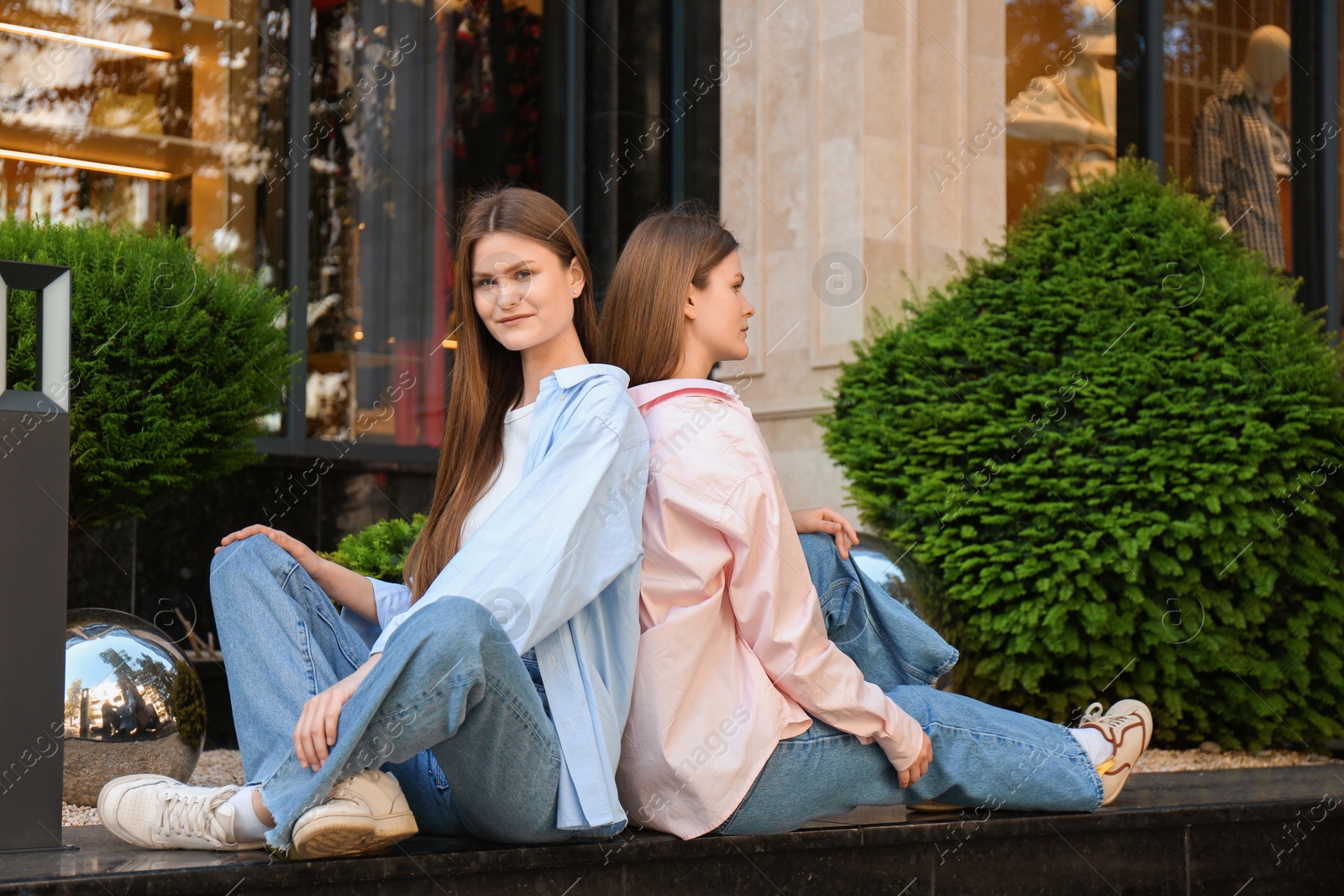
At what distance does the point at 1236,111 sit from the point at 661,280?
7911 mm

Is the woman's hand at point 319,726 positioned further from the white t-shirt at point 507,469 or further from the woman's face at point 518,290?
the woman's face at point 518,290

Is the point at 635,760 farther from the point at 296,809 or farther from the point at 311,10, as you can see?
the point at 311,10

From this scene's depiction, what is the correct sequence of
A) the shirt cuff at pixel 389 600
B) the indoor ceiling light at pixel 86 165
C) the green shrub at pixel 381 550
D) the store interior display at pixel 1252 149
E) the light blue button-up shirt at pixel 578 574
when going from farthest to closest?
the store interior display at pixel 1252 149, the indoor ceiling light at pixel 86 165, the green shrub at pixel 381 550, the shirt cuff at pixel 389 600, the light blue button-up shirt at pixel 578 574

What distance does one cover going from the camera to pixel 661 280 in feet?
8.86

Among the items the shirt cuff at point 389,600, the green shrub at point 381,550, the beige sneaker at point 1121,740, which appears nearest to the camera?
the shirt cuff at point 389,600

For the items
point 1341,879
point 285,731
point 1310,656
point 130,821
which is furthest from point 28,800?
point 1310,656

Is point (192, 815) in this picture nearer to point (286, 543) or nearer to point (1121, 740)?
point (286, 543)

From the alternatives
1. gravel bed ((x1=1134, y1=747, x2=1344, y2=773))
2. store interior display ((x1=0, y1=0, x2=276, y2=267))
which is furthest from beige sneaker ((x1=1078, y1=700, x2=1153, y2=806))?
store interior display ((x1=0, y1=0, x2=276, y2=267))

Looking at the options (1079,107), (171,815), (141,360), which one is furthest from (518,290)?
(1079,107)

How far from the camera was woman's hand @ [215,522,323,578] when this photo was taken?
2.45m

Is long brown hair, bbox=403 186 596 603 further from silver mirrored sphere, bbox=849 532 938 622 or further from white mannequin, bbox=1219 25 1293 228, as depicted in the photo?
white mannequin, bbox=1219 25 1293 228

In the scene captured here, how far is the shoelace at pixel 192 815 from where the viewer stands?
221 centimetres

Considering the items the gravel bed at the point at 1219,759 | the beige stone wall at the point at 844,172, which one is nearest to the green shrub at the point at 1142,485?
the gravel bed at the point at 1219,759

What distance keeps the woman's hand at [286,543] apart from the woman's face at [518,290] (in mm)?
556
